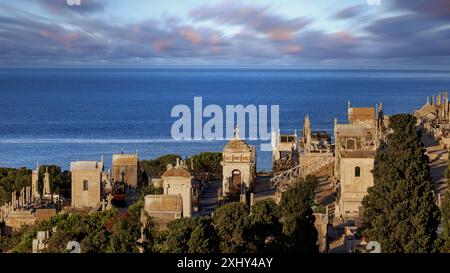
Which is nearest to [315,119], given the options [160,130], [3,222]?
[160,130]

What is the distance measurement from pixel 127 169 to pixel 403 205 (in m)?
18.0

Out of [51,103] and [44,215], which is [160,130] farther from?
[44,215]

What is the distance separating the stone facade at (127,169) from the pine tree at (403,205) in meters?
15.1

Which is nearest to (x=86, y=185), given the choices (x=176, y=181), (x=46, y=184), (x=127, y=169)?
(x=46, y=184)

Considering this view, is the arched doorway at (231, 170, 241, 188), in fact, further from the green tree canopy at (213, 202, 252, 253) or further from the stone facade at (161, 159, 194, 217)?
the green tree canopy at (213, 202, 252, 253)

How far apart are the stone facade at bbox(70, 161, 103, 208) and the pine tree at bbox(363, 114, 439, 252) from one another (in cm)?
1209

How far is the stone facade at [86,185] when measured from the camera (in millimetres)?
33469

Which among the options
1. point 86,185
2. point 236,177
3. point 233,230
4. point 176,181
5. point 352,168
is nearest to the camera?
point 233,230

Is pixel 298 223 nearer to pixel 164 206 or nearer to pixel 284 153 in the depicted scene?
pixel 164 206

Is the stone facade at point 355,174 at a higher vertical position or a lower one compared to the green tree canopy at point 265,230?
higher

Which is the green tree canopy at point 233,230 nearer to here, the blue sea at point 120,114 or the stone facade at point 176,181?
the stone facade at point 176,181

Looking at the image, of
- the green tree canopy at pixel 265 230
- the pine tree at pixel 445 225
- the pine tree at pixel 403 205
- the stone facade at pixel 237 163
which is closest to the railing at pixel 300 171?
the stone facade at pixel 237 163

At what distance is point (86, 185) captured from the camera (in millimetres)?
33719
